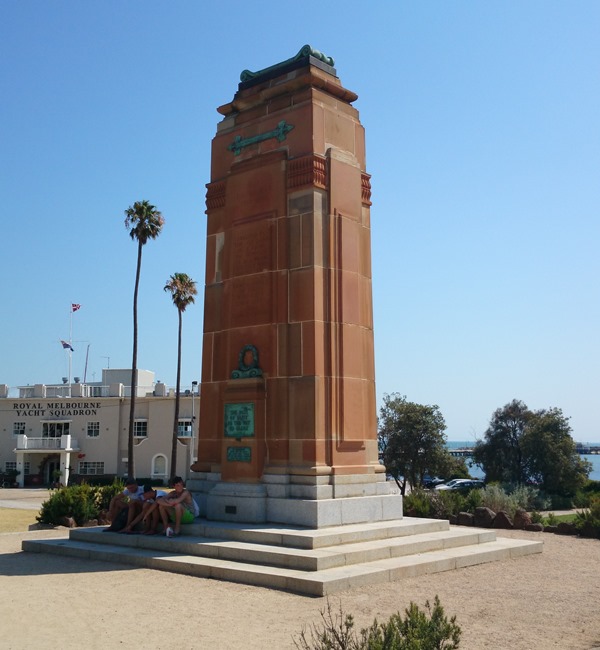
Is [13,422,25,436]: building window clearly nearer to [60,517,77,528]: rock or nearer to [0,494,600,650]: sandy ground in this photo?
[60,517,77,528]: rock

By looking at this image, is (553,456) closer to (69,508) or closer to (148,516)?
(69,508)

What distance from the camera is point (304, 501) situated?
1395cm

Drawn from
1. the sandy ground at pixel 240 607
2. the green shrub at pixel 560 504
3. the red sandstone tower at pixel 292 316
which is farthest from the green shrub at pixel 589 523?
the green shrub at pixel 560 504

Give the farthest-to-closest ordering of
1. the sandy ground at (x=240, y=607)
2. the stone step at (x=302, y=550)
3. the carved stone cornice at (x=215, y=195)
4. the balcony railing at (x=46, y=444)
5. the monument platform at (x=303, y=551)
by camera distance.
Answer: the balcony railing at (x=46, y=444) → the carved stone cornice at (x=215, y=195) → the stone step at (x=302, y=550) → the monument platform at (x=303, y=551) → the sandy ground at (x=240, y=607)

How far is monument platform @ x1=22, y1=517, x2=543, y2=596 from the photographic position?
441 inches

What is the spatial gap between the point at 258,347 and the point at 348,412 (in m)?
2.48

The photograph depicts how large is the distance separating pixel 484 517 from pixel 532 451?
3196cm

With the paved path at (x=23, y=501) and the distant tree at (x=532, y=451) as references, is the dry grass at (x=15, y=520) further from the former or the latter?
Answer: the distant tree at (x=532, y=451)

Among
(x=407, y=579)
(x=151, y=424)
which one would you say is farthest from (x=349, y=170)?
(x=151, y=424)

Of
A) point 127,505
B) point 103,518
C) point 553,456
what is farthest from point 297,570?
point 553,456

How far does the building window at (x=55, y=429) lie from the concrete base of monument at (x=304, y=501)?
54.3m

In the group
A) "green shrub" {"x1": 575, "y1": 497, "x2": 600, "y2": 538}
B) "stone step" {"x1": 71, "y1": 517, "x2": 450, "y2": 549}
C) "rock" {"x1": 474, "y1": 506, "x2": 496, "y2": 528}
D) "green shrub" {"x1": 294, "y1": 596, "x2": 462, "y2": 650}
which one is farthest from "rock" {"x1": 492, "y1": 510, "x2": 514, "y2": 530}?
"green shrub" {"x1": 294, "y1": 596, "x2": 462, "y2": 650}

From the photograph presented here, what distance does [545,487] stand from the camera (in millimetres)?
48938

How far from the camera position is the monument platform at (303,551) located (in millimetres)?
11211
